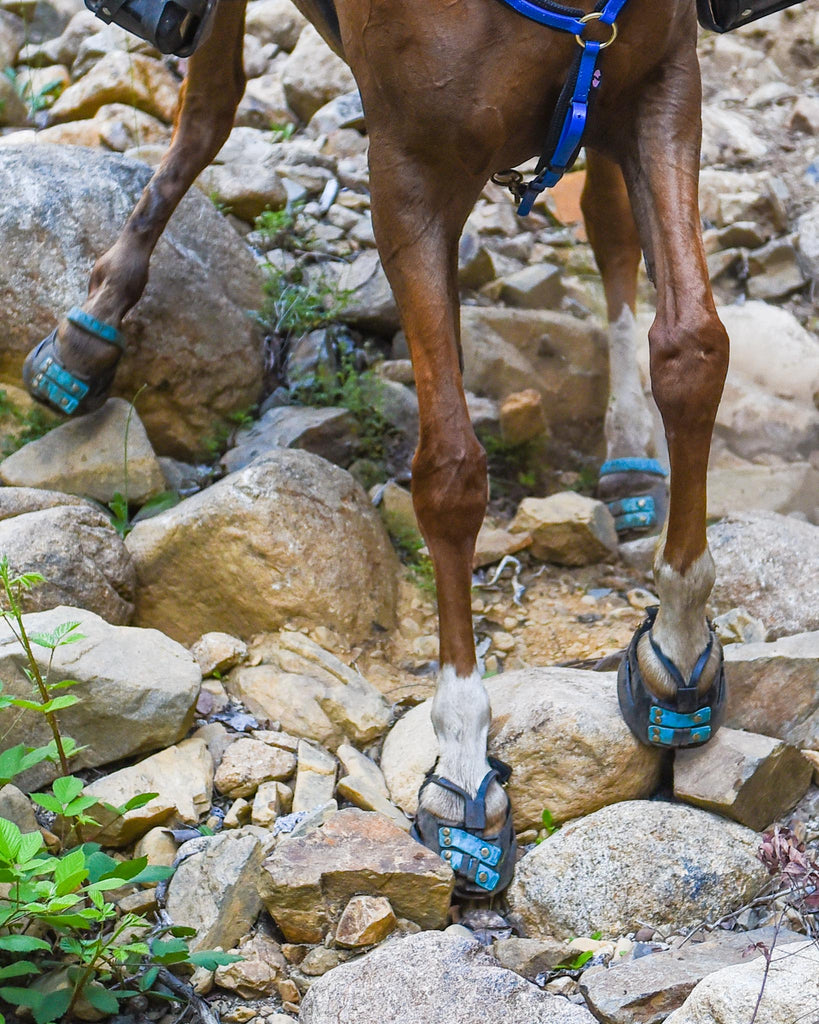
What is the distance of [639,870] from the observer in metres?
2.34

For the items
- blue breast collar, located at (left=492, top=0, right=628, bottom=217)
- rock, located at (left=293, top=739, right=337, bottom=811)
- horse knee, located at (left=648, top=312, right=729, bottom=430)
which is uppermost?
blue breast collar, located at (left=492, top=0, right=628, bottom=217)

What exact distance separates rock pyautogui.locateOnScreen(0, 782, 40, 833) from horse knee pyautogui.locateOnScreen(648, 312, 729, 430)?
159 centimetres

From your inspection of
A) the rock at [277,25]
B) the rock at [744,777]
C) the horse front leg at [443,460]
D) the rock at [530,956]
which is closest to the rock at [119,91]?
the rock at [277,25]

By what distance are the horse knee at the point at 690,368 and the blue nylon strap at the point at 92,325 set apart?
2.11 metres

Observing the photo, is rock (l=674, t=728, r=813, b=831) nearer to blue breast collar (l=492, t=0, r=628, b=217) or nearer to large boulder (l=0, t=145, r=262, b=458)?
blue breast collar (l=492, t=0, r=628, b=217)

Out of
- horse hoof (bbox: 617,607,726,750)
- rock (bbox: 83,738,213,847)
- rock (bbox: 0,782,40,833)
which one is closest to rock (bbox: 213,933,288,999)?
rock (bbox: 83,738,213,847)

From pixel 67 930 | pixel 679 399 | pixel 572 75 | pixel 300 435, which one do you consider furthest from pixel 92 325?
pixel 67 930

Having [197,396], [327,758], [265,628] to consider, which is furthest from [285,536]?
[197,396]

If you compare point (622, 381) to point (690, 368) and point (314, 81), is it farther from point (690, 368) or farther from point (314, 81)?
point (314, 81)

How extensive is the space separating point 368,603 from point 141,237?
1.58 m

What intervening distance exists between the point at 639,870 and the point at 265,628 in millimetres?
1429

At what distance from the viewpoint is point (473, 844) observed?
245cm

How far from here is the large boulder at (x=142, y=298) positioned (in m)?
4.12

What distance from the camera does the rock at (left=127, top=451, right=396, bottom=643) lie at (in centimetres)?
335
